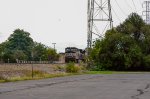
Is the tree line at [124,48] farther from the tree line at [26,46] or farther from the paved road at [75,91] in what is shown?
the tree line at [26,46]

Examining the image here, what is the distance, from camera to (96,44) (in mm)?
87438

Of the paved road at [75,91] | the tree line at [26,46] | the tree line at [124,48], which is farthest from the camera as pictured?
the tree line at [26,46]

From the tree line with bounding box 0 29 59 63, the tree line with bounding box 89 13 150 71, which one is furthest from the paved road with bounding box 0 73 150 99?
the tree line with bounding box 0 29 59 63

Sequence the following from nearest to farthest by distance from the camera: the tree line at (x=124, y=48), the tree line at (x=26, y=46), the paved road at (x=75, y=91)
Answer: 1. the paved road at (x=75, y=91)
2. the tree line at (x=124, y=48)
3. the tree line at (x=26, y=46)

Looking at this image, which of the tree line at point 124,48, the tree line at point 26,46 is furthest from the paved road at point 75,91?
the tree line at point 26,46

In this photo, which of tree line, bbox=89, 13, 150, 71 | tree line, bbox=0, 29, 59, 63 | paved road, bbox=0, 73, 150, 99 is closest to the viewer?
paved road, bbox=0, 73, 150, 99

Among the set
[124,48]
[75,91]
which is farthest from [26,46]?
[75,91]

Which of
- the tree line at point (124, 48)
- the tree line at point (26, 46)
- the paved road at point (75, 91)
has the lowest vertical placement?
the paved road at point (75, 91)

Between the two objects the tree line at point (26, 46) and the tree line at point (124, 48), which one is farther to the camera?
the tree line at point (26, 46)

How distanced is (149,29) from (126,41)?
5436 millimetres

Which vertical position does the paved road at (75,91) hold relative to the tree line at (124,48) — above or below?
below

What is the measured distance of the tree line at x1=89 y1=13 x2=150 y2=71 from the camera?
269 ft

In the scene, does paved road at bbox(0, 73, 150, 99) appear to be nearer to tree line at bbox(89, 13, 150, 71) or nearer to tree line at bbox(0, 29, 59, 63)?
tree line at bbox(89, 13, 150, 71)

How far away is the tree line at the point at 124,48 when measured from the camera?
8188 centimetres
